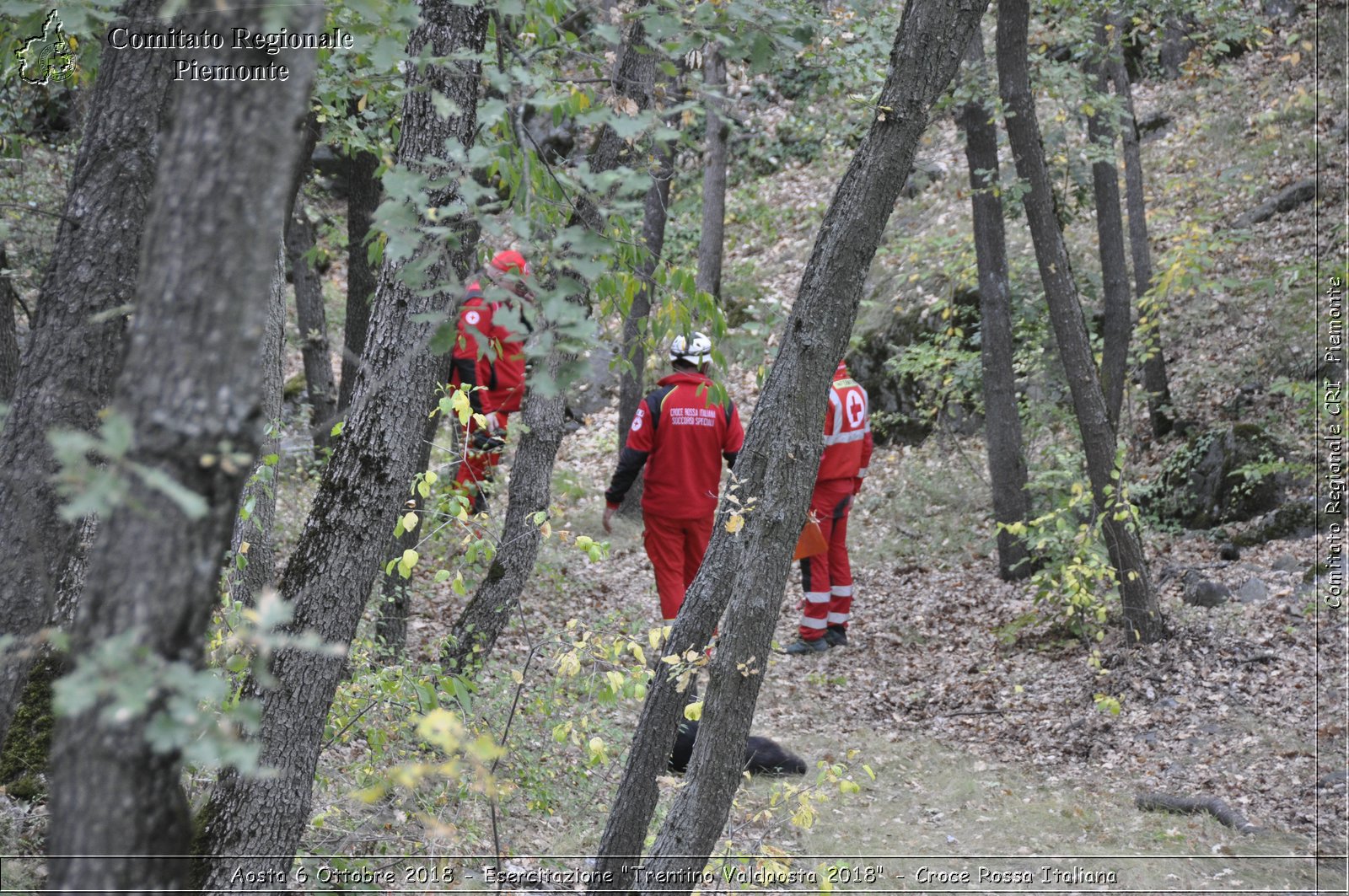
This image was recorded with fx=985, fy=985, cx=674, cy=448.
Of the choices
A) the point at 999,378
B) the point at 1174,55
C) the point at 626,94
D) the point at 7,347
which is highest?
the point at 1174,55

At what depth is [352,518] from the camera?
3416mm

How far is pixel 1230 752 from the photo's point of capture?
6.39m

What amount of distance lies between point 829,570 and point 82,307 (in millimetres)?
6545

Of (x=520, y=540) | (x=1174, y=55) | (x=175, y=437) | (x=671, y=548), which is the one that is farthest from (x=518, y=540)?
(x=1174, y=55)

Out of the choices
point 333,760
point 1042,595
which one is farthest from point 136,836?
point 1042,595

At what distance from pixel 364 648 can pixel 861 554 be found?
6927 mm

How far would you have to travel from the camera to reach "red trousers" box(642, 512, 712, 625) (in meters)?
7.46

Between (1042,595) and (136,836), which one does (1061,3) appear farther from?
(136,836)

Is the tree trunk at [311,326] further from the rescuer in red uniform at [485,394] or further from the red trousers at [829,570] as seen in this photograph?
the red trousers at [829,570]

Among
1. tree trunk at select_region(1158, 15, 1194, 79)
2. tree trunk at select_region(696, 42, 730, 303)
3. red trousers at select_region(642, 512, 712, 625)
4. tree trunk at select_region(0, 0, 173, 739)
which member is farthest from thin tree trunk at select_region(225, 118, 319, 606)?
tree trunk at select_region(1158, 15, 1194, 79)

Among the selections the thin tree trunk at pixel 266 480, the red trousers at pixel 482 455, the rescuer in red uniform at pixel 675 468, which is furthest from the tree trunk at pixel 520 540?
the thin tree trunk at pixel 266 480

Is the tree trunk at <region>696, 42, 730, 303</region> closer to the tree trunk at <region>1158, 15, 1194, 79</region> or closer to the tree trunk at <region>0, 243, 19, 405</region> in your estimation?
the tree trunk at <region>0, 243, 19, 405</region>

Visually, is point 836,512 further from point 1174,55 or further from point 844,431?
point 1174,55

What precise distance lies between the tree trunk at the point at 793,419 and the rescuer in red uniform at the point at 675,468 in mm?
3497
